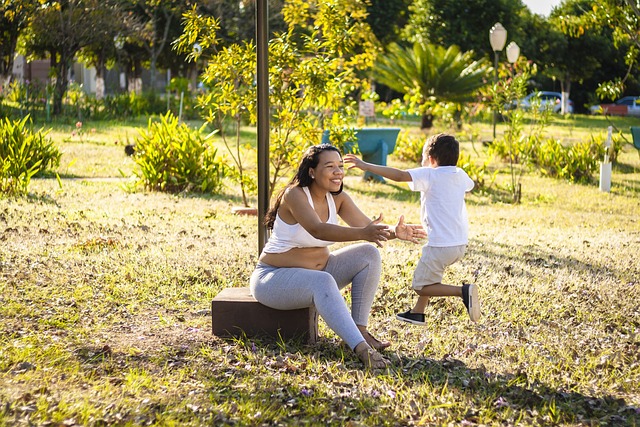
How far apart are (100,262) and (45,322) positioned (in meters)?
1.54

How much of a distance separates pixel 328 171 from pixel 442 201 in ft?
2.63

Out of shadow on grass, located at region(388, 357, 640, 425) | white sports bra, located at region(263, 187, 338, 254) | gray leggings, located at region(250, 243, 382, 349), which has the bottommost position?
shadow on grass, located at region(388, 357, 640, 425)

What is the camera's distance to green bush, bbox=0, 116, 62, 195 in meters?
9.62

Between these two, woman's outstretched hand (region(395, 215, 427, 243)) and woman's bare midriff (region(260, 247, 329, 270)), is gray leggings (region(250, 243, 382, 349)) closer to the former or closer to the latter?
woman's bare midriff (region(260, 247, 329, 270))

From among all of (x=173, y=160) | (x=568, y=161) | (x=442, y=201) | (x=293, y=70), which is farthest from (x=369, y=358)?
(x=568, y=161)

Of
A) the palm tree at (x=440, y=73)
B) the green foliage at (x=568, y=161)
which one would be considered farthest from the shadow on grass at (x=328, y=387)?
the palm tree at (x=440, y=73)

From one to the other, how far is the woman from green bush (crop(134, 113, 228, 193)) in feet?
19.8

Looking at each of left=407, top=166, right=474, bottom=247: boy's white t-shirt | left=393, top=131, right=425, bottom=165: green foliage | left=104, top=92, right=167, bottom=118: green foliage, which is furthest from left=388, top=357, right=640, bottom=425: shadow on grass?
left=104, top=92, right=167, bottom=118: green foliage

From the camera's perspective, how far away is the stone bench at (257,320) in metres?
4.63

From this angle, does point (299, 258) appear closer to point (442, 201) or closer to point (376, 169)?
point (376, 169)

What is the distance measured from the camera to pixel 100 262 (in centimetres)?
647

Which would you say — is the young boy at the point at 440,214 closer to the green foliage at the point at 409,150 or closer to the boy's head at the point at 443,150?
the boy's head at the point at 443,150

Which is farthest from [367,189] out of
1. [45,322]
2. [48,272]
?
[45,322]

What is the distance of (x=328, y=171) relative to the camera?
4.46m
